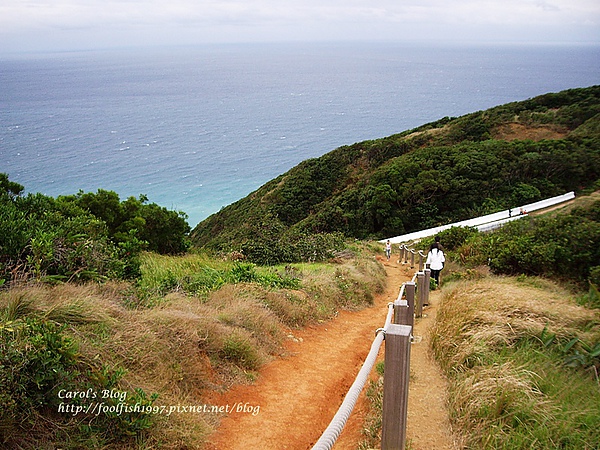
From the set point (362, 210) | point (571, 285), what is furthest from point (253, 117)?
point (571, 285)

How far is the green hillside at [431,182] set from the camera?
3544 centimetres

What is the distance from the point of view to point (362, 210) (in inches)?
1452

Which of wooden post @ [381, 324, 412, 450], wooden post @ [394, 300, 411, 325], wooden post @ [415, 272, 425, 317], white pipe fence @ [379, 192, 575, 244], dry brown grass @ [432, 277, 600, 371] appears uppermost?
wooden post @ [381, 324, 412, 450]

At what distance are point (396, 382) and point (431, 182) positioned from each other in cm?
3507

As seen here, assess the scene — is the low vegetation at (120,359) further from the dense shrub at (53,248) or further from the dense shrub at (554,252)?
the dense shrub at (554,252)

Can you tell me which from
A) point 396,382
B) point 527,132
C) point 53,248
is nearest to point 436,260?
point 53,248

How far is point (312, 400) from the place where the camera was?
5.16 metres

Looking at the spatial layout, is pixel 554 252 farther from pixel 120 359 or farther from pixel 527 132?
pixel 527 132

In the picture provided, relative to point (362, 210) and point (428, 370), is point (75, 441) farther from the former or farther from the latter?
point (362, 210)

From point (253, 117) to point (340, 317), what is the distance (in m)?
115

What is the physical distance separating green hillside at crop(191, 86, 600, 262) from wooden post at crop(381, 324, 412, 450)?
2548 cm

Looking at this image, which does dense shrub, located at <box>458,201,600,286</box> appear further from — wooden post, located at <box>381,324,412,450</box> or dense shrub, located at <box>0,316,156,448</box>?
dense shrub, located at <box>0,316,156,448</box>

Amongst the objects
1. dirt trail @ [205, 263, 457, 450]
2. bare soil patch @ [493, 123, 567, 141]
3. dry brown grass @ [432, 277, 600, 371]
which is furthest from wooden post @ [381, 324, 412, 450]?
bare soil patch @ [493, 123, 567, 141]

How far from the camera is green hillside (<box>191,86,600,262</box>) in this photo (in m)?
35.4
